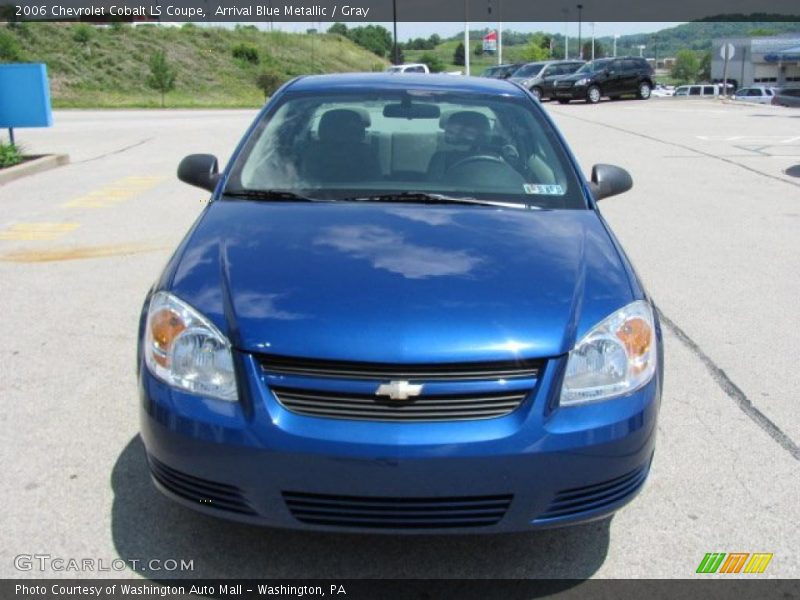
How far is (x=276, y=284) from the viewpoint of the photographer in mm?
3014

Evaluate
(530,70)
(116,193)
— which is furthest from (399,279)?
(530,70)

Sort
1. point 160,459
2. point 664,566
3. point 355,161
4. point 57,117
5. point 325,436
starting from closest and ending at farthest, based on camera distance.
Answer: point 325,436 → point 160,459 → point 664,566 → point 355,161 → point 57,117

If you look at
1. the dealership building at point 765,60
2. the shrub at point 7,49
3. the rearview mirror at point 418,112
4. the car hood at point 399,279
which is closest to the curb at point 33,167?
the rearview mirror at point 418,112

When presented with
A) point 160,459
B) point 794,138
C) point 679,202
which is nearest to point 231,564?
point 160,459

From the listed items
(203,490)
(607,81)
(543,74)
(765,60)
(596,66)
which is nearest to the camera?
(203,490)

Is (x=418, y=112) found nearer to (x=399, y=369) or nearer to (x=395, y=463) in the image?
(x=399, y=369)

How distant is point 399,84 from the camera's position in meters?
4.77

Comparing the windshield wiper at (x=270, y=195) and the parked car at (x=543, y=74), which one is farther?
the parked car at (x=543, y=74)

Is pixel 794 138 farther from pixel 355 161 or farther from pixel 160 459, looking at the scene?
pixel 160 459

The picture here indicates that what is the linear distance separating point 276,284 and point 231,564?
956 mm

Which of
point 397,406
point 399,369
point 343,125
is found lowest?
point 397,406

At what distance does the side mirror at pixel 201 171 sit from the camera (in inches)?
176

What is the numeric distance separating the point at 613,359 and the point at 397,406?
0.74 metres
